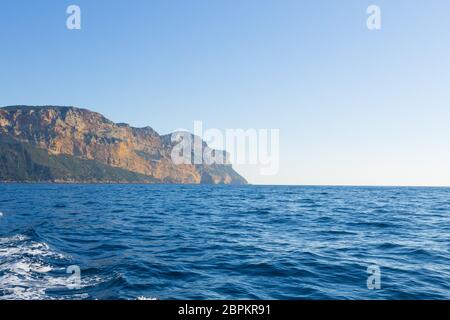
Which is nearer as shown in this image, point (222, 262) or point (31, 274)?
point (31, 274)

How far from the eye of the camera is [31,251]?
57.5 feet

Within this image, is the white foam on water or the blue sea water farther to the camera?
the blue sea water

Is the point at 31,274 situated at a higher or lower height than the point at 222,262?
higher

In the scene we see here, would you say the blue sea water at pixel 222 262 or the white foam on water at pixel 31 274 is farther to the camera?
the blue sea water at pixel 222 262

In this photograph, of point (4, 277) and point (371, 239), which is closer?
point (4, 277)

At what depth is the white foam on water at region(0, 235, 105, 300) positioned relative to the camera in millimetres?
11031

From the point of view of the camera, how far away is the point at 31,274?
1341 centimetres

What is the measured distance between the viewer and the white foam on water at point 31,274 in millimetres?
11031

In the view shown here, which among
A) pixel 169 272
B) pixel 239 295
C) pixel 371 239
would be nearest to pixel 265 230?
pixel 371 239
